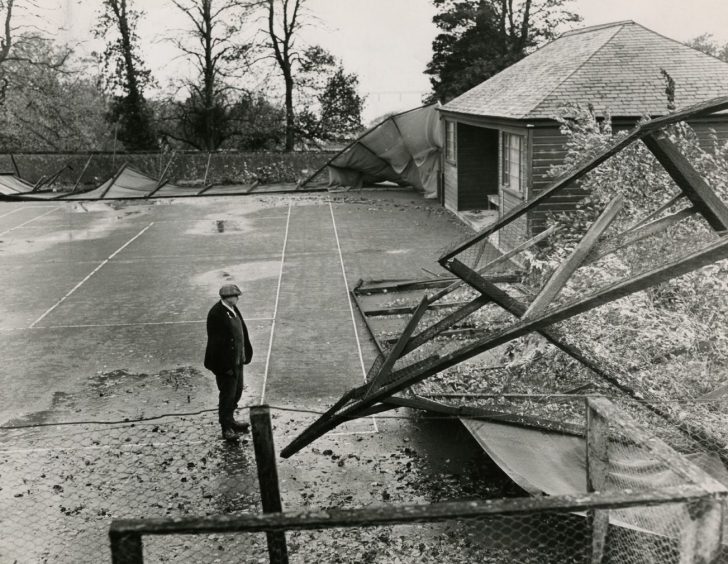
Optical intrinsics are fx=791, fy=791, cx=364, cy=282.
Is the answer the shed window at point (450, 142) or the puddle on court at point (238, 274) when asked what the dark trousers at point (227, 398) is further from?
the shed window at point (450, 142)

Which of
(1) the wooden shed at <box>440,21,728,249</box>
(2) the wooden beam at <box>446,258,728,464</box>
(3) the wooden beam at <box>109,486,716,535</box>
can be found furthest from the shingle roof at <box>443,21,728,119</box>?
(3) the wooden beam at <box>109,486,716,535</box>

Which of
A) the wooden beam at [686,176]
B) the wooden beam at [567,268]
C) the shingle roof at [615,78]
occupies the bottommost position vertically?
the wooden beam at [567,268]

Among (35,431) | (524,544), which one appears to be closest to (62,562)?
(35,431)

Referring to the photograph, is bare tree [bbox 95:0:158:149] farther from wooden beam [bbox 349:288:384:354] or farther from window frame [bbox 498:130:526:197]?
wooden beam [bbox 349:288:384:354]

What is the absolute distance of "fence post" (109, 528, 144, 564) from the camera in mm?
3357

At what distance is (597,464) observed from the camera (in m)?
5.19

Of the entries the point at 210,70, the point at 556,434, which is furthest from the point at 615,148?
the point at 210,70

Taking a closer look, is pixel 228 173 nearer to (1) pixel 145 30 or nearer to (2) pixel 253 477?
(1) pixel 145 30

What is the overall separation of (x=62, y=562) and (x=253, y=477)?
2.01 meters

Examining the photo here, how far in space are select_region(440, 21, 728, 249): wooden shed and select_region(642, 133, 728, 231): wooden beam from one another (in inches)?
344

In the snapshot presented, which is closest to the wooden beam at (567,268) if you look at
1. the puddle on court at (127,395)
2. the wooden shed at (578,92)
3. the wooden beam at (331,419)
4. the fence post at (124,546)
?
the wooden beam at (331,419)

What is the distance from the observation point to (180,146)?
43281 mm

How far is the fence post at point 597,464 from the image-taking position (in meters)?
5.07

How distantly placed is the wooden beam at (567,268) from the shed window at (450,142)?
1835cm
